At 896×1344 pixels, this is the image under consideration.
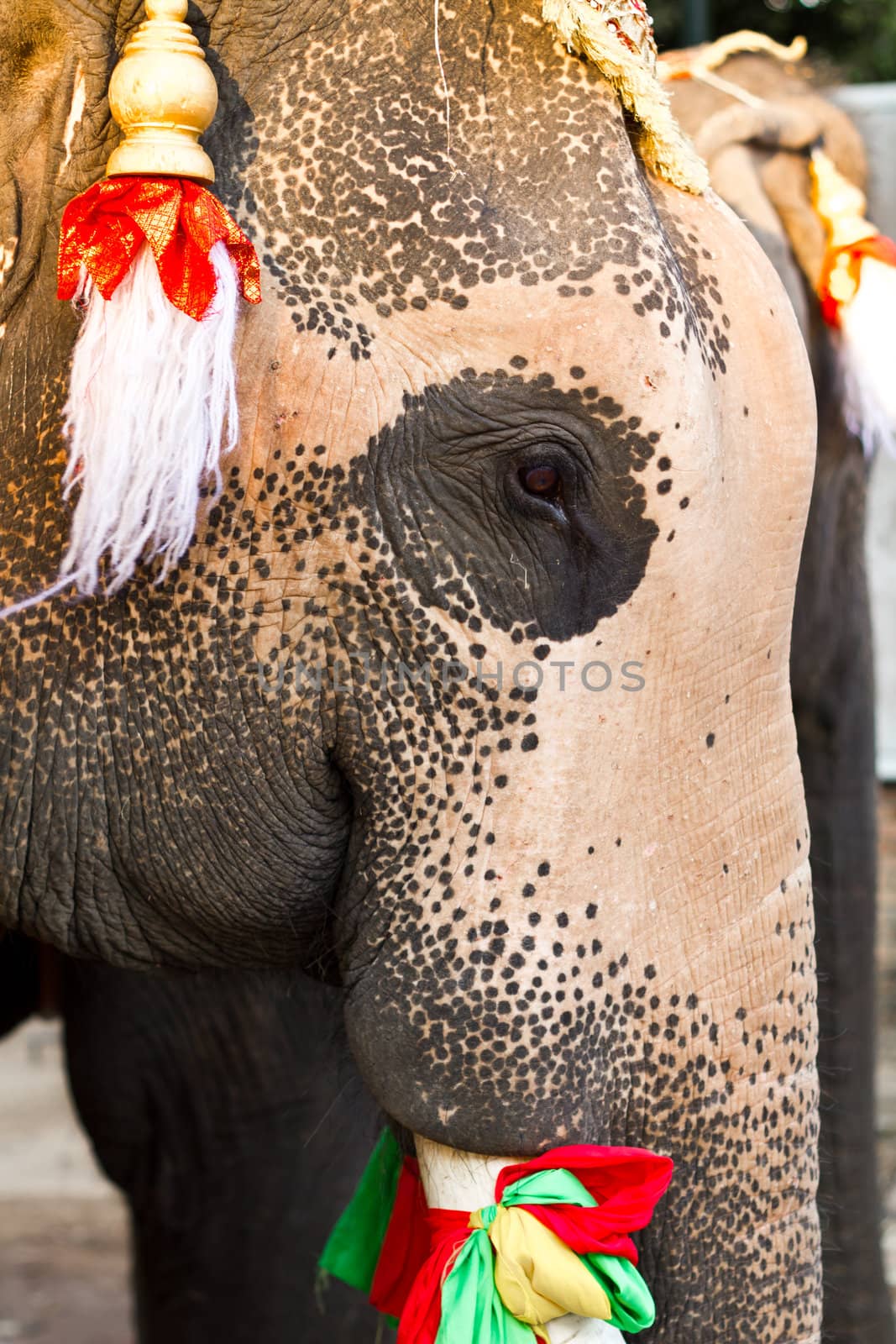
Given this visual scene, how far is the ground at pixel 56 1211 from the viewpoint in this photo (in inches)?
115

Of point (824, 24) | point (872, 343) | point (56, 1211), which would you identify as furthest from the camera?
point (824, 24)

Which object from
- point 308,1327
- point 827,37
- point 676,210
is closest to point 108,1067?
point 308,1327

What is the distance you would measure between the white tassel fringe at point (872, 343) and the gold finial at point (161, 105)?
3.76 ft

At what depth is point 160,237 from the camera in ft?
3.62

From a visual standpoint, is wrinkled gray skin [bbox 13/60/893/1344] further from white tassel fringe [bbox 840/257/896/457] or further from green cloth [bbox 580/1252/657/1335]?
green cloth [bbox 580/1252/657/1335]

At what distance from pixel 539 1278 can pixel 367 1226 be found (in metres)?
Result: 0.30

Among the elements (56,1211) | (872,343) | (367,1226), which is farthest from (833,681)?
(56,1211)

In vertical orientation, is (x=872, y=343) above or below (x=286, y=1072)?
above

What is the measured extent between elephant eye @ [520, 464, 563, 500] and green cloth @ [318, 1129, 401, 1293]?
0.54m

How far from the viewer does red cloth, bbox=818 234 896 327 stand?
2.09m

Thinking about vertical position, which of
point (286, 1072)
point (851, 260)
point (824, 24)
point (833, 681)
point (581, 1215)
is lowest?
point (286, 1072)

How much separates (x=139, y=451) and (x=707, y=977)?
1.76 ft

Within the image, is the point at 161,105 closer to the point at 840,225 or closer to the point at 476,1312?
the point at 476,1312

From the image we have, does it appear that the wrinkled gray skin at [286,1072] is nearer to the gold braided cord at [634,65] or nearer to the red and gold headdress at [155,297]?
the gold braided cord at [634,65]
